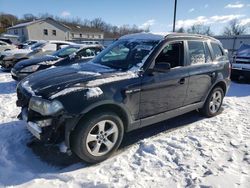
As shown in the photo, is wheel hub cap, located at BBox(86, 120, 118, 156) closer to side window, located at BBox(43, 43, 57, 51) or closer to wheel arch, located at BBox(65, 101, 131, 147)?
wheel arch, located at BBox(65, 101, 131, 147)

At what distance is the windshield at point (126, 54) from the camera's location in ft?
13.4

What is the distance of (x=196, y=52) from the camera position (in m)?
4.90

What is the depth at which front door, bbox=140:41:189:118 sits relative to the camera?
3.96 metres

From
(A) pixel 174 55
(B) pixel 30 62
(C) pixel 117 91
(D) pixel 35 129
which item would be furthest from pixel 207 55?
(B) pixel 30 62

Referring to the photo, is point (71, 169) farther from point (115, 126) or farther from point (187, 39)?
point (187, 39)

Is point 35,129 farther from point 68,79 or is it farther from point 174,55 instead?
point 174,55

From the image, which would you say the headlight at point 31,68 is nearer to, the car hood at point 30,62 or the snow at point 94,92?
the car hood at point 30,62

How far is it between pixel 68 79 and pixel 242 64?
8292mm

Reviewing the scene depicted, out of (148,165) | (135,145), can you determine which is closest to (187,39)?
(135,145)

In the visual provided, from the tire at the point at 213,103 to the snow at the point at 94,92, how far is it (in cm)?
296

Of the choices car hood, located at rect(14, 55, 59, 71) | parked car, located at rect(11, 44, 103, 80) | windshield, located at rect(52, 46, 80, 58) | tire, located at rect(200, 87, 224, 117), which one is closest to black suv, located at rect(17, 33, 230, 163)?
tire, located at rect(200, 87, 224, 117)

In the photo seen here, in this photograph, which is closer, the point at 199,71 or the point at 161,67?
the point at 161,67

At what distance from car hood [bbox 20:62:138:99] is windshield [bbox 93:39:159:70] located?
265 millimetres

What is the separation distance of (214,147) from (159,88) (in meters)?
1.33
